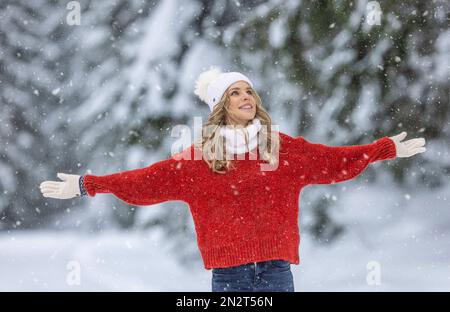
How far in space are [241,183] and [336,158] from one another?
0.30m

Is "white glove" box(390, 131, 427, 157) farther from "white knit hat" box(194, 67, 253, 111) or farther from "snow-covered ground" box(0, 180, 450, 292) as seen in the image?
"snow-covered ground" box(0, 180, 450, 292)

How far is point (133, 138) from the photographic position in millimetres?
3102

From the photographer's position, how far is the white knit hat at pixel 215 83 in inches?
77.3

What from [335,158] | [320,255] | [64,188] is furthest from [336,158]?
[320,255]

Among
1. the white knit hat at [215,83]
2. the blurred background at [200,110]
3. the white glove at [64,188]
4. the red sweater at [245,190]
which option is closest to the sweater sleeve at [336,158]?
the red sweater at [245,190]

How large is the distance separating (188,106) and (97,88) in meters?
0.44

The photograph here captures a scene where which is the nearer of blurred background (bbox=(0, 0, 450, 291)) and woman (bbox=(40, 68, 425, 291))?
woman (bbox=(40, 68, 425, 291))

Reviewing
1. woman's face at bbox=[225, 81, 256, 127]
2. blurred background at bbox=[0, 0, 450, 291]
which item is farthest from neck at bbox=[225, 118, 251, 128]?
blurred background at bbox=[0, 0, 450, 291]

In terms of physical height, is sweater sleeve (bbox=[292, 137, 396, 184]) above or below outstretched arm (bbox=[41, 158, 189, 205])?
above

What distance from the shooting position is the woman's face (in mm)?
1911

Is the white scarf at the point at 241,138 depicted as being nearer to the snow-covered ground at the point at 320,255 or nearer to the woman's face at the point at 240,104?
the woman's face at the point at 240,104

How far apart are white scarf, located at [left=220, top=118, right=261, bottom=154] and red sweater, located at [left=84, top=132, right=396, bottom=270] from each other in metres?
0.03

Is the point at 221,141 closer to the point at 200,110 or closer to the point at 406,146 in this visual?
the point at 406,146

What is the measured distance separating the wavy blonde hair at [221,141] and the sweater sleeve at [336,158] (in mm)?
86
